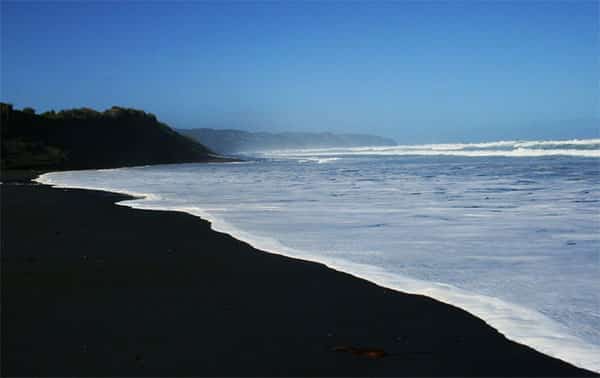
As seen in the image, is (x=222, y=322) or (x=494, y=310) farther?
(x=494, y=310)

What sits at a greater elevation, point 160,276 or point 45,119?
point 45,119

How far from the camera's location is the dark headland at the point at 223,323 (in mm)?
3881

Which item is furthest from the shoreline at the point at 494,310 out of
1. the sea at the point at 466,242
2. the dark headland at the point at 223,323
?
the dark headland at the point at 223,323

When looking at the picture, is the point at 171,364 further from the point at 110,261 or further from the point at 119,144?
the point at 119,144

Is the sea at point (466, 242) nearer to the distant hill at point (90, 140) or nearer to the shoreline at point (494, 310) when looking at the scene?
the shoreline at point (494, 310)

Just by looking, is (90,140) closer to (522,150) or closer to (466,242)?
(522,150)

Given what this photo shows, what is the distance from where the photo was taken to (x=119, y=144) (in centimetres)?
5544

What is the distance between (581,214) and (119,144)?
48424 mm

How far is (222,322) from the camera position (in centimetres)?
475

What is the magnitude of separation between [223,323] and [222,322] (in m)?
0.03

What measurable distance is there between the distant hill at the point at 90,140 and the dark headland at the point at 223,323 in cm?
3796

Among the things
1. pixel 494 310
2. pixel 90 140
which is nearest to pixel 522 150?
pixel 90 140

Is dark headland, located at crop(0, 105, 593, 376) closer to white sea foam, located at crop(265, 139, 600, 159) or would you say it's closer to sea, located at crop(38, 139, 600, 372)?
sea, located at crop(38, 139, 600, 372)

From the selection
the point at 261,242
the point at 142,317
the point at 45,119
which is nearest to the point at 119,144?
the point at 45,119
